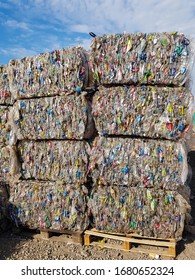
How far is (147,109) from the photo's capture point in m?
4.25

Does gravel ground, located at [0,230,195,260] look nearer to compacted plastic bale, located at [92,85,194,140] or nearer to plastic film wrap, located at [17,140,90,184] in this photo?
plastic film wrap, located at [17,140,90,184]

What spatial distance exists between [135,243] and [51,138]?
2.33 m

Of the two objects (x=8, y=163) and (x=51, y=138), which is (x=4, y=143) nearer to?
(x=8, y=163)

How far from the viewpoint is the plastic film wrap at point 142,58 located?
13.2 feet

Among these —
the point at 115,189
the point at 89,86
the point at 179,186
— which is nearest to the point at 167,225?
the point at 179,186

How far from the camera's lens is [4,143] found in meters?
5.41

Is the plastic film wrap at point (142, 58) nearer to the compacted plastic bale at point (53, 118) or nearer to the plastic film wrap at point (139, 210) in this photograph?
the compacted plastic bale at point (53, 118)

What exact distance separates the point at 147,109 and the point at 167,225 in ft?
6.09

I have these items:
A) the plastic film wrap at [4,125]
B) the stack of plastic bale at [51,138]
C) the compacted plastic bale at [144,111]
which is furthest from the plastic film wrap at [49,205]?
the compacted plastic bale at [144,111]

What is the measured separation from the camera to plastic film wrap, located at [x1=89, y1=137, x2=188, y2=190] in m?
4.25

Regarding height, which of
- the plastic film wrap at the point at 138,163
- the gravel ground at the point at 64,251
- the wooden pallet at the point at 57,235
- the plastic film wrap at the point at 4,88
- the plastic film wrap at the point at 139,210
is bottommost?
Result: the gravel ground at the point at 64,251

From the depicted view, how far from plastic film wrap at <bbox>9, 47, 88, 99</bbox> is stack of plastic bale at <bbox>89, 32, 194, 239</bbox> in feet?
0.88

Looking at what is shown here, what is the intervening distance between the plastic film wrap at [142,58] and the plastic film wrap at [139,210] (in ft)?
5.78

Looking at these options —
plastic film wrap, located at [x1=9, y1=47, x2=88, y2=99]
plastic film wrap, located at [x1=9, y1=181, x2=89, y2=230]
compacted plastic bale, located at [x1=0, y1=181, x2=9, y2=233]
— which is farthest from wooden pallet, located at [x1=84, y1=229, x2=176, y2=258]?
plastic film wrap, located at [x1=9, y1=47, x2=88, y2=99]
